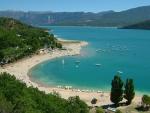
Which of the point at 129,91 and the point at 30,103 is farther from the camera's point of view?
the point at 129,91

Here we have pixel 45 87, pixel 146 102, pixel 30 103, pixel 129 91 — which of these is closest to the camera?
pixel 30 103

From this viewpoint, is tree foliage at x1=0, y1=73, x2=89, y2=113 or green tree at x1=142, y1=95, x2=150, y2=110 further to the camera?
green tree at x1=142, y1=95, x2=150, y2=110

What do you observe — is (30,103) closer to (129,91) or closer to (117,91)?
(117,91)

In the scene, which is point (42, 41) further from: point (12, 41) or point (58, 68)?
point (58, 68)

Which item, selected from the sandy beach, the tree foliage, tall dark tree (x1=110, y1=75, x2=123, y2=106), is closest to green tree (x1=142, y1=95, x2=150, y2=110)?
the sandy beach

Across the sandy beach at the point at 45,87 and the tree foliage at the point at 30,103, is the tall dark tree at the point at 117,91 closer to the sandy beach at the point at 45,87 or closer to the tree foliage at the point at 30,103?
the sandy beach at the point at 45,87

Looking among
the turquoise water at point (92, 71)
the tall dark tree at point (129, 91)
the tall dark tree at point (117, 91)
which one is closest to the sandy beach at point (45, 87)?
the tall dark tree at point (129, 91)

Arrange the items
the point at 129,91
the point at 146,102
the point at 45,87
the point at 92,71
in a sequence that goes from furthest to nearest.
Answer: the point at 92,71 < the point at 45,87 < the point at 129,91 < the point at 146,102

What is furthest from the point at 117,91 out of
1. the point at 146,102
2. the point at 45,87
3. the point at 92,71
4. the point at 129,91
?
the point at 92,71

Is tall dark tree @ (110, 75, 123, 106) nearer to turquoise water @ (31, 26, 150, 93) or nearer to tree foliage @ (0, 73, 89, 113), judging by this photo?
tree foliage @ (0, 73, 89, 113)

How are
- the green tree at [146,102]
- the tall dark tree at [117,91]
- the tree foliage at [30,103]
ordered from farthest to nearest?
1. the tall dark tree at [117,91]
2. the green tree at [146,102]
3. the tree foliage at [30,103]

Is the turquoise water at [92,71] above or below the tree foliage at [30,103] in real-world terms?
below

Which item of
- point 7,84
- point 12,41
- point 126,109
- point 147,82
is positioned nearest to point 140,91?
point 147,82
